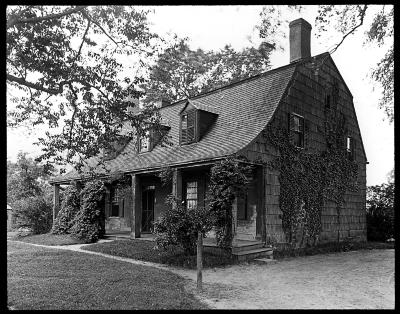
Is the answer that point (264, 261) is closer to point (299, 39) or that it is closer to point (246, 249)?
point (246, 249)

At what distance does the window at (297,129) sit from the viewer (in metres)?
16.5

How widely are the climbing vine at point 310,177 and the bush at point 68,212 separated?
11.9 meters

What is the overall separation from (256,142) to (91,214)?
977 cm

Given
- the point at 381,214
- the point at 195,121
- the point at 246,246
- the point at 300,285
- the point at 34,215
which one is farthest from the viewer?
the point at 34,215

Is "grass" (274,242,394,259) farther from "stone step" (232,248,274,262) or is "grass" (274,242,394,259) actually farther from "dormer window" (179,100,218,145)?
"dormer window" (179,100,218,145)

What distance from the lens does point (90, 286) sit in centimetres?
847

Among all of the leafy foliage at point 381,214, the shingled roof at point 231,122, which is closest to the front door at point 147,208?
the shingled roof at point 231,122

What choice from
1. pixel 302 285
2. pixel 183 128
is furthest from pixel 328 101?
pixel 302 285

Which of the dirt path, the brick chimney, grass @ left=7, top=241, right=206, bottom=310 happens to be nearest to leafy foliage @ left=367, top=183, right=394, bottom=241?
the dirt path

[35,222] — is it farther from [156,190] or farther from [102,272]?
[102,272]

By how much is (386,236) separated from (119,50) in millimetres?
19551

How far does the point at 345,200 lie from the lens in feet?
64.0

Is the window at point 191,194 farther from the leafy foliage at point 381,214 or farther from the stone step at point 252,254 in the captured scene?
the leafy foliage at point 381,214
